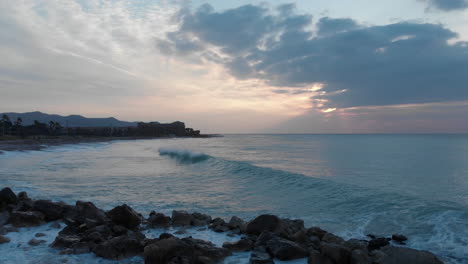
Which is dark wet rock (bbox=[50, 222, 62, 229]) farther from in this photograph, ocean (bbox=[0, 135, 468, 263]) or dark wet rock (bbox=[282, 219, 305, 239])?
dark wet rock (bbox=[282, 219, 305, 239])

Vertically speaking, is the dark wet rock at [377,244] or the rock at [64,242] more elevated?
the rock at [64,242]

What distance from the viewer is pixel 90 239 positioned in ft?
18.9

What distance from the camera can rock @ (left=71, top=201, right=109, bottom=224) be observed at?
7.01m

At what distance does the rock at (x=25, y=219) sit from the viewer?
22.9 ft

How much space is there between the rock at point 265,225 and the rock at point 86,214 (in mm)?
3502

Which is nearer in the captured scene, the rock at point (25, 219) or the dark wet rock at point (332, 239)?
the dark wet rock at point (332, 239)

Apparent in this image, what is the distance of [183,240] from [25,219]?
428 cm

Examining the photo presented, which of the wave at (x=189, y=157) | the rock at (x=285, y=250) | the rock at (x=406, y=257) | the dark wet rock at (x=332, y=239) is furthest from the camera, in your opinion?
the wave at (x=189, y=157)

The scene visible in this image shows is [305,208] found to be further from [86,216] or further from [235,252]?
[86,216]

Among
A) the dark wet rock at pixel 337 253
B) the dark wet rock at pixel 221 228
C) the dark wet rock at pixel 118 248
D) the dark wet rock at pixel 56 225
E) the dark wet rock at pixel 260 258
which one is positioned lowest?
the dark wet rock at pixel 221 228

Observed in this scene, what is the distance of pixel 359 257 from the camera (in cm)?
494

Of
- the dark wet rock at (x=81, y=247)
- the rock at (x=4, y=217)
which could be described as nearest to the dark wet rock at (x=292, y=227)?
the dark wet rock at (x=81, y=247)

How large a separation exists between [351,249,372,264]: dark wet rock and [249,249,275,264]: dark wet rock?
135 centimetres

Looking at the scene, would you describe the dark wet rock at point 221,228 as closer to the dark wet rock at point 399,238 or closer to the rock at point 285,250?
the rock at point 285,250
